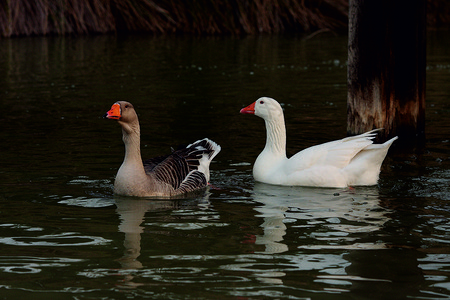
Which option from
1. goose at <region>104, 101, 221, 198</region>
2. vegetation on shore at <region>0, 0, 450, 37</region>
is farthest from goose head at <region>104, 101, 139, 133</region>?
vegetation on shore at <region>0, 0, 450, 37</region>

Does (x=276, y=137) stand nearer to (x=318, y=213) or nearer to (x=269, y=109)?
(x=269, y=109)

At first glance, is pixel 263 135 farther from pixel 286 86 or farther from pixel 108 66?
pixel 108 66

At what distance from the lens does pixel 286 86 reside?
58.9ft

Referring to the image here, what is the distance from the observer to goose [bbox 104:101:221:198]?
8.39 meters

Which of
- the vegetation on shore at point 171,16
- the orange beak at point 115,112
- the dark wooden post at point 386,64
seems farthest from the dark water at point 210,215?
the vegetation on shore at point 171,16

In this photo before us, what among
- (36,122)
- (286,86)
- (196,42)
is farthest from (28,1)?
(36,122)

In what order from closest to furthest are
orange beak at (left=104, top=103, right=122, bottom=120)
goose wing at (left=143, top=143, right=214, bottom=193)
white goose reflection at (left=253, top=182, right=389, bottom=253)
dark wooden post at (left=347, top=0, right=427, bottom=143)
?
white goose reflection at (left=253, top=182, right=389, bottom=253) → orange beak at (left=104, top=103, right=122, bottom=120) → goose wing at (left=143, top=143, right=214, bottom=193) → dark wooden post at (left=347, top=0, right=427, bottom=143)

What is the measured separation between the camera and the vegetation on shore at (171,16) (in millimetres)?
30016

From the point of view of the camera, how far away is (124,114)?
8.44 metres

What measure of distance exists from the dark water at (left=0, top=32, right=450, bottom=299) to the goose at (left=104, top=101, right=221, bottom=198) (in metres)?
0.19

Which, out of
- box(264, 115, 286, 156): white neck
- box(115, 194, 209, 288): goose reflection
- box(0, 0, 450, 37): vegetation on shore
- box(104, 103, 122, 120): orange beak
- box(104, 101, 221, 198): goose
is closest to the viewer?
box(115, 194, 209, 288): goose reflection

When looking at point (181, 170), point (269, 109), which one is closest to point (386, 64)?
point (269, 109)

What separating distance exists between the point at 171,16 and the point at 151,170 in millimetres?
25081

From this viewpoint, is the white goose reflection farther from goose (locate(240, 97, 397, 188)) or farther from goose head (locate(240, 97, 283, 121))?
goose head (locate(240, 97, 283, 121))
